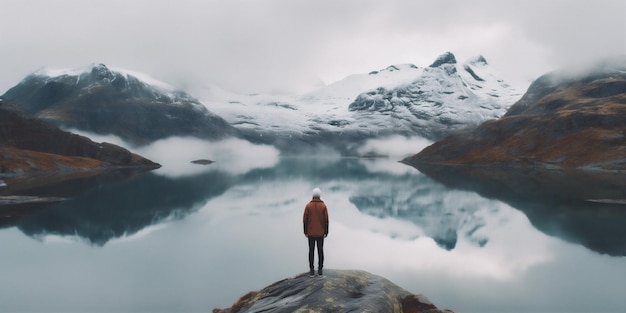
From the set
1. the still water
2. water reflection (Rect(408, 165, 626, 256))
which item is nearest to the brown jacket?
the still water

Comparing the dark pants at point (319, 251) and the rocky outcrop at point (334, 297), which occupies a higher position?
the dark pants at point (319, 251)

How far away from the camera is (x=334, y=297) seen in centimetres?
1859

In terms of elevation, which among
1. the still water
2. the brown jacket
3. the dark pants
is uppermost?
the brown jacket

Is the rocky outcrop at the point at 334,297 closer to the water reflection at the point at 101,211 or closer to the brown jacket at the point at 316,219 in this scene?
the brown jacket at the point at 316,219

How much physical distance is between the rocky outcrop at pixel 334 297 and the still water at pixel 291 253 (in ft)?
28.3

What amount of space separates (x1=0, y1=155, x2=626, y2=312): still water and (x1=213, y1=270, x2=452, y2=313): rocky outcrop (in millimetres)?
8631

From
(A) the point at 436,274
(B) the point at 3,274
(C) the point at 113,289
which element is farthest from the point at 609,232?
(B) the point at 3,274

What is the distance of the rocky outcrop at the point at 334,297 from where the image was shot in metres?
18.0

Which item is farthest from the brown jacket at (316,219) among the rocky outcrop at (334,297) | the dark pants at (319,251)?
the rocky outcrop at (334,297)

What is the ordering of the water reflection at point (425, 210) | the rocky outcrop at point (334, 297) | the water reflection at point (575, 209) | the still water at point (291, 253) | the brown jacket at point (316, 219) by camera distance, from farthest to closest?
the water reflection at point (425, 210) → the water reflection at point (575, 209) → the still water at point (291, 253) → the brown jacket at point (316, 219) → the rocky outcrop at point (334, 297)

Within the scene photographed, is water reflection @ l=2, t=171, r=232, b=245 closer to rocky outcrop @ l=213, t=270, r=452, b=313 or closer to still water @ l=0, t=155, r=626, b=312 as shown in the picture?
still water @ l=0, t=155, r=626, b=312

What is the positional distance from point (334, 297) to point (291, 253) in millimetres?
26758

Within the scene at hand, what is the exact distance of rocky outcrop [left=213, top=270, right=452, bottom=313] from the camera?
58.9 feet

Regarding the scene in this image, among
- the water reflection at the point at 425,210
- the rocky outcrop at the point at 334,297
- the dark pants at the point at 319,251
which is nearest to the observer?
the rocky outcrop at the point at 334,297
